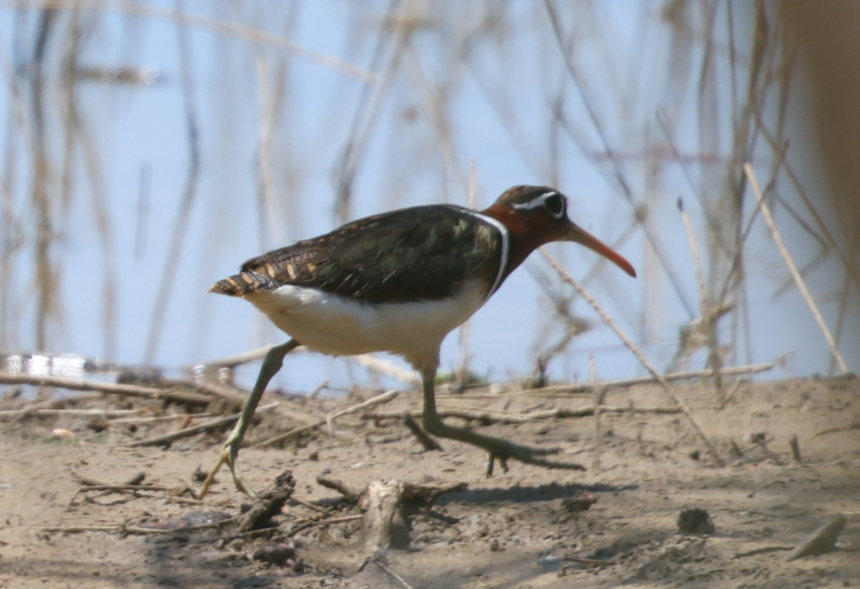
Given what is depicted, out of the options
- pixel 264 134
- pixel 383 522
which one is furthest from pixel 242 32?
pixel 383 522

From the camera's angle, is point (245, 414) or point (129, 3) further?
point (129, 3)

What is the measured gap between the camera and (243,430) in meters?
3.65

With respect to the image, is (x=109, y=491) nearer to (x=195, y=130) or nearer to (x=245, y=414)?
(x=245, y=414)

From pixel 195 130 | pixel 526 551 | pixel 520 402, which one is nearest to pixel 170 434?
pixel 520 402

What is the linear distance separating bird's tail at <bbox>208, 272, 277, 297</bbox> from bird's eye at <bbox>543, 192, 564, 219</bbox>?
120cm

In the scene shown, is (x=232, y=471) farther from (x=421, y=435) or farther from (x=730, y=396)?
(x=730, y=396)

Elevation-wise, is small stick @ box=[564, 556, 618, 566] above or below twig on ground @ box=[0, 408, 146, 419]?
below

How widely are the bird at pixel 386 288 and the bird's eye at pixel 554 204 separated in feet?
0.84

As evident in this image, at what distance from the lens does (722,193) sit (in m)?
5.04

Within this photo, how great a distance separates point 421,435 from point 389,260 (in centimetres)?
78

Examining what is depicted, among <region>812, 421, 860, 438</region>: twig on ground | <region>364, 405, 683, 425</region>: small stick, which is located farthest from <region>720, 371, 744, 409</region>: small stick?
<region>812, 421, 860, 438</region>: twig on ground

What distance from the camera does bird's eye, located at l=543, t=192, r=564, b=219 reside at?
13.4 ft

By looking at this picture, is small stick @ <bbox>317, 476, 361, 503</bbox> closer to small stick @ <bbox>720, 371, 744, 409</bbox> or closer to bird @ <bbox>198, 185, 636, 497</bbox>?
bird @ <bbox>198, 185, 636, 497</bbox>

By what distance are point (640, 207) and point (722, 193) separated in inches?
30.9
